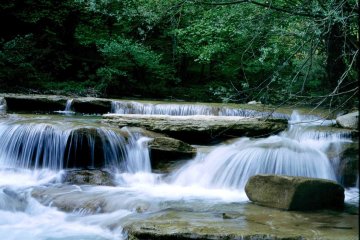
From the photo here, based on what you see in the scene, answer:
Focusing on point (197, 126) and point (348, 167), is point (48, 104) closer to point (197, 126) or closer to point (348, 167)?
point (197, 126)

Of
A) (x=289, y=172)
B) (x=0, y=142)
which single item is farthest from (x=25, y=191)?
(x=289, y=172)

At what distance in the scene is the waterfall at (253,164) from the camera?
8.15m

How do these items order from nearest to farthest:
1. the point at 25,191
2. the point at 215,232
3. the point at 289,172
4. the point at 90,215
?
the point at 215,232 → the point at 90,215 → the point at 25,191 → the point at 289,172

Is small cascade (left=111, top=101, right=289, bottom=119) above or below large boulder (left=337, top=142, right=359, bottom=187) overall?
above

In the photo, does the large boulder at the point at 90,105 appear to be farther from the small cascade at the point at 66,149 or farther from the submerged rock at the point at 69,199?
the submerged rock at the point at 69,199

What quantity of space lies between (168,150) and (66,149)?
6.77 feet

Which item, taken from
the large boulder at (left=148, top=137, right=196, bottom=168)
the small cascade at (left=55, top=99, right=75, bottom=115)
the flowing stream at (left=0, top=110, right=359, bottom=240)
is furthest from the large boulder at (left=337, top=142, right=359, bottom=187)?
the small cascade at (left=55, top=99, right=75, bottom=115)

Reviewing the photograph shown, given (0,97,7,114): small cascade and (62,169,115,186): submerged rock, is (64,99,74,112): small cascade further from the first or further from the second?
(62,169,115,186): submerged rock

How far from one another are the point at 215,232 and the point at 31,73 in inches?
525

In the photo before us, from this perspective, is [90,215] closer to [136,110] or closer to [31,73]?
[136,110]

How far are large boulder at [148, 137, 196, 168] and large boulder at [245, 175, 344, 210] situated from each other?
8.74 ft

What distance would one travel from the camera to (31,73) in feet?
54.0

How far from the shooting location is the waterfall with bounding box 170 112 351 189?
26.7ft

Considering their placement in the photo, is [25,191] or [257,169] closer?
[25,191]
